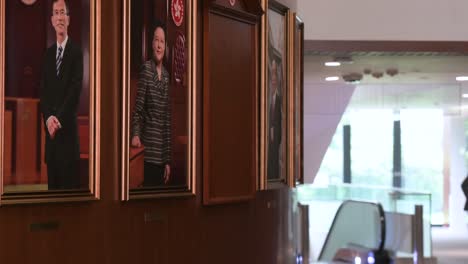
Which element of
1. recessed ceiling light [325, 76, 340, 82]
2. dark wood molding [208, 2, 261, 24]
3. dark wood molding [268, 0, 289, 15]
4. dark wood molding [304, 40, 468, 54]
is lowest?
dark wood molding [208, 2, 261, 24]

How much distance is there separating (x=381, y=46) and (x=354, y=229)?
2.50 metres

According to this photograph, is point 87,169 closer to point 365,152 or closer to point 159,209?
point 159,209

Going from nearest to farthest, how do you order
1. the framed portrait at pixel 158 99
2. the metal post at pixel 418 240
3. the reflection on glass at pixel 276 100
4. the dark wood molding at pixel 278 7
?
the framed portrait at pixel 158 99 → the reflection on glass at pixel 276 100 → the dark wood molding at pixel 278 7 → the metal post at pixel 418 240

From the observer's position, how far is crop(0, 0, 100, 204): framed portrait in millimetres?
3998

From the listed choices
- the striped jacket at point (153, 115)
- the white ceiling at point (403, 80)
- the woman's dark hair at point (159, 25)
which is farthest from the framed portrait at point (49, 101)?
the white ceiling at point (403, 80)

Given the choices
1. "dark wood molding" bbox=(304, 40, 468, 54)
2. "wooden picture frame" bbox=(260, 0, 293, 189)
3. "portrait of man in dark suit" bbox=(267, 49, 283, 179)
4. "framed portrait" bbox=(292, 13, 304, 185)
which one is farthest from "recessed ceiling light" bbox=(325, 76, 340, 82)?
"portrait of man in dark suit" bbox=(267, 49, 283, 179)

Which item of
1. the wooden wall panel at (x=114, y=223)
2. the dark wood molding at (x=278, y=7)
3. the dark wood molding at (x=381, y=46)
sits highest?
the dark wood molding at (x=381, y=46)

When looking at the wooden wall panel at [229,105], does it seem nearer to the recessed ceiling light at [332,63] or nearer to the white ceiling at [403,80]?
the white ceiling at [403,80]

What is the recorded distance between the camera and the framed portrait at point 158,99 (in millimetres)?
4574

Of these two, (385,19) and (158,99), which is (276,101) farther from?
(385,19)

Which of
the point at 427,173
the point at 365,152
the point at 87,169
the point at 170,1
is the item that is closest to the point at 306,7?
the point at 170,1

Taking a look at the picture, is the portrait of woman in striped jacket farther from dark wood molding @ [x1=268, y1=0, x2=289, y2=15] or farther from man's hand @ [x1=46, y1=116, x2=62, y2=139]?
dark wood molding @ [x1=268, y1=0, x2=289, y2=15]

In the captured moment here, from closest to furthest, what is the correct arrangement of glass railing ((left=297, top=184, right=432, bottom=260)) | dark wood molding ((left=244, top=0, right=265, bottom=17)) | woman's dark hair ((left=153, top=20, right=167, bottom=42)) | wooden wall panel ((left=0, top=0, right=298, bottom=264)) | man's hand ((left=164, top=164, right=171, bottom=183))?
wooden wall panel ((left=0, top=0, right=298, bottom=264)), woman's dark hair ((left=153, top=20, right=167, bottom=42)), man's hand ((left=164, top=164, right=171, bottom=183)), dark wood molding ((left=244, top=0, right=265, bottom=17)), glass railing ((left=297, top=184, right=432, bottom=260))

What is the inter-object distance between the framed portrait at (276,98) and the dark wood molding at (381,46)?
3.59 m
